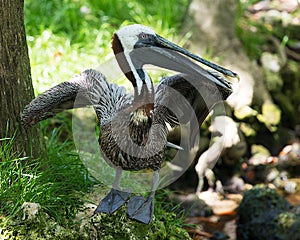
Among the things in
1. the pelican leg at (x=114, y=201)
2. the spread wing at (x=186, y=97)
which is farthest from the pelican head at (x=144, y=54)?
the pelican leg at (x=114, y=201)

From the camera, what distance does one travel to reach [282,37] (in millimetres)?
8586

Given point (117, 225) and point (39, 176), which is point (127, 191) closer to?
point (117, 225)

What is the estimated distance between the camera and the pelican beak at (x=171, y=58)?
3.61 meters

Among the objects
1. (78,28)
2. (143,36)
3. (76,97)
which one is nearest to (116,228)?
(76,97)

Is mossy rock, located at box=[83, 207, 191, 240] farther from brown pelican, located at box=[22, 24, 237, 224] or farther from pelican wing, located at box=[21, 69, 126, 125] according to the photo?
pelican wing, located at box=[21, 69, 126, 125]

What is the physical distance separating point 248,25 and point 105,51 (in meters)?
2.54

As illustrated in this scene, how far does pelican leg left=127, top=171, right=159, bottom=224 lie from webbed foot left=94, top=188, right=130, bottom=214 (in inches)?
2.5

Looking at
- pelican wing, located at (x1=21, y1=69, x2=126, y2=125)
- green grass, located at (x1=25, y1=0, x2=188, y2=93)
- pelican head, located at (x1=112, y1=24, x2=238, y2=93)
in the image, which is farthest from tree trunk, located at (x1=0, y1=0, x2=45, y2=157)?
green grass, located at (x1=25, y1=0, x2=188, y2=93)

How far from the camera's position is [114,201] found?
13.3 feet

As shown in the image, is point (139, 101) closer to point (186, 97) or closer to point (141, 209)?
point (186, 97)

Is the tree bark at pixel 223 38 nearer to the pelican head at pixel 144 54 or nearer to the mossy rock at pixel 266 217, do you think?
the mossy rock at pixel 266 217

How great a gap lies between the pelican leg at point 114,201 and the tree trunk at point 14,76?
751 millimetres

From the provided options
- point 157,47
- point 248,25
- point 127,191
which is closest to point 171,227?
point 127,191

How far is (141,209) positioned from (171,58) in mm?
1109
